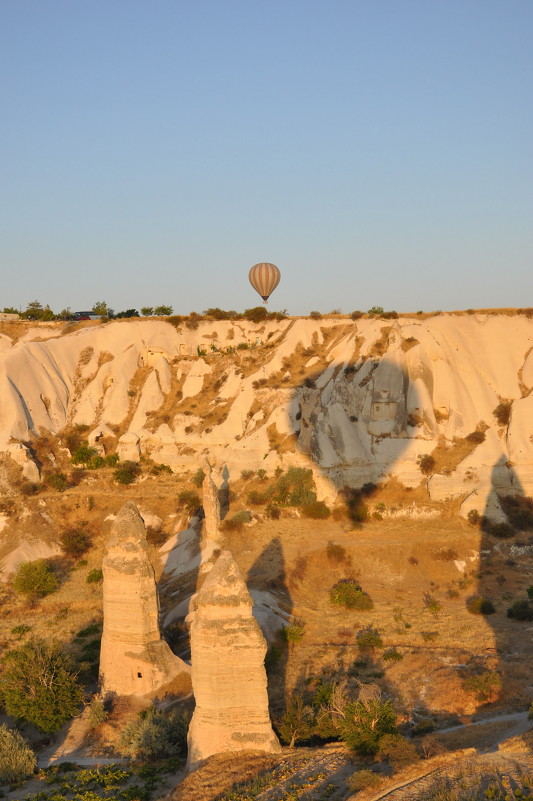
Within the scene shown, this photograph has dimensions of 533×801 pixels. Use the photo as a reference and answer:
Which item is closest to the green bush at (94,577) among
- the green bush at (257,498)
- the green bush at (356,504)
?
the green bush at (257,498)

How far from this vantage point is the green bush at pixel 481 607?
28016 mm

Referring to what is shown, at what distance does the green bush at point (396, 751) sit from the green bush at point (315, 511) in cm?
2017

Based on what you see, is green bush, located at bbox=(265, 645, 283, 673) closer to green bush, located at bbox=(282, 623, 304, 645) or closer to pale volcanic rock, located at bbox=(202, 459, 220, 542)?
green bush, located at bbox=(282, 623, 304, 645)

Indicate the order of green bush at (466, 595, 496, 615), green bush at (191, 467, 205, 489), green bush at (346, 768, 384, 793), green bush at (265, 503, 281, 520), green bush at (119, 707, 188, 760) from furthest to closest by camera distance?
green bush at (191, 467, 205, 489) < green bush at (265, 503, 281, 520) < green bush at (466, 595, 496, 615) < green bush at (119, 707, 188, 760) < green bush at (346, 768, 384, 793)

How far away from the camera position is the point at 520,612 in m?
27.1

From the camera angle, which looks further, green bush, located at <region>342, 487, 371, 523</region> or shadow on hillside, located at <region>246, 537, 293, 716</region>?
green bush, located at <region>342, 487, 371, 523</region>

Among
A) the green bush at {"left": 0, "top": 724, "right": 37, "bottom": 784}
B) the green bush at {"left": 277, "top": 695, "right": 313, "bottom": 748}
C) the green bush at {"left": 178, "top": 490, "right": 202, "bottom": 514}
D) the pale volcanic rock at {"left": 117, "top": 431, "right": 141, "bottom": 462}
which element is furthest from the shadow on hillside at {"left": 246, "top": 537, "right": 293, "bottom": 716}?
the pale volcanic rock at {"left": 117, "top": 431, "right": 141, "bottom": 462}

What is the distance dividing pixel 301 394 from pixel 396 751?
29.4m

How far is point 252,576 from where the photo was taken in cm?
3036

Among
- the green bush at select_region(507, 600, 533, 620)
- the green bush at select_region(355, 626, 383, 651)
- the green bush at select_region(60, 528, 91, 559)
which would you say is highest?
the green bush at select_region(60, 528, 91, 559)

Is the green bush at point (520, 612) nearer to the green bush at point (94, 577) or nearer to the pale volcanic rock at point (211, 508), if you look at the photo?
the pale volcanic rock at point (211, 508)

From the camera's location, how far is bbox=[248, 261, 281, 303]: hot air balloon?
177 feet

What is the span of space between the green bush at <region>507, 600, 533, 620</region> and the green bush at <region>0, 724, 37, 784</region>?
17.2 meters

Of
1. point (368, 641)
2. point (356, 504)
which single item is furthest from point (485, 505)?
point (368, 641)
